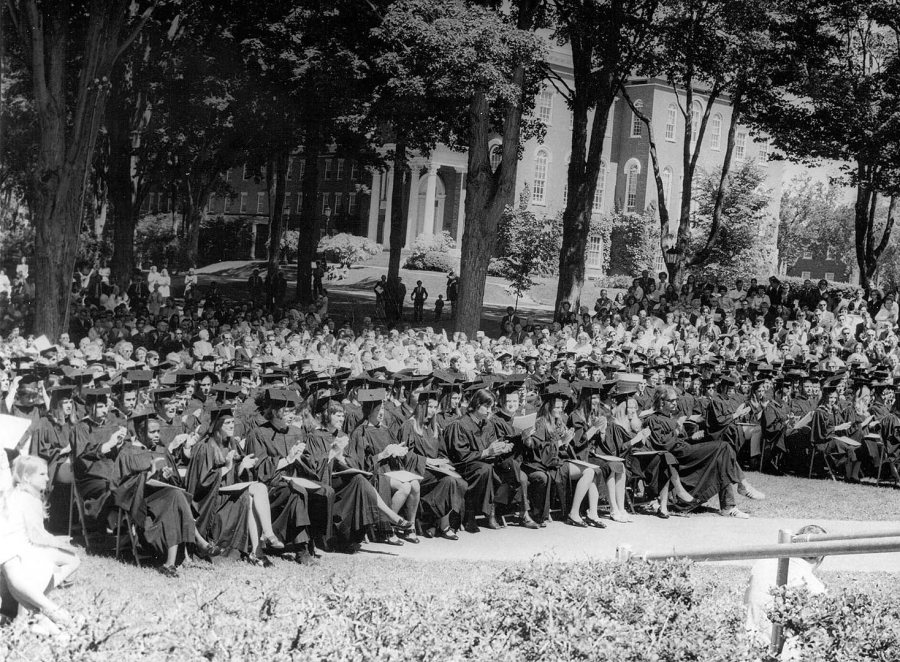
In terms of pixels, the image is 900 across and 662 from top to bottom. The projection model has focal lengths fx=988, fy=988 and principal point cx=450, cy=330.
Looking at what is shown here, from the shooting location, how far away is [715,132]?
45.0 m

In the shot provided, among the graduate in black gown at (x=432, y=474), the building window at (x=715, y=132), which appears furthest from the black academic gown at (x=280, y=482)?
the building window at (x=715, y=132)

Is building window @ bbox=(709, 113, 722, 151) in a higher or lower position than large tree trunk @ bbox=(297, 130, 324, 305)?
higher

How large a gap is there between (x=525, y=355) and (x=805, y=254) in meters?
50.9

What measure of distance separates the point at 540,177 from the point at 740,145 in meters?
9.22

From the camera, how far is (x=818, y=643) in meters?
4.74

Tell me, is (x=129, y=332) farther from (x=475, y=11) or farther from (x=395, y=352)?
(x=475, y=11)

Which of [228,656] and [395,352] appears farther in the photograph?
[395,352]

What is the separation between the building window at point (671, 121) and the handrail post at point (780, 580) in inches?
1557

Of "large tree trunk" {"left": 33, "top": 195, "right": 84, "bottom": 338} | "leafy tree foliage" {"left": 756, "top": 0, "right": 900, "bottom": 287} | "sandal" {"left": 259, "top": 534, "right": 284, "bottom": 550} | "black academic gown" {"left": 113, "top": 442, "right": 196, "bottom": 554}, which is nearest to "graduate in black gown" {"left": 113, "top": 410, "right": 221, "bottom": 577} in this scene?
"black academic gown" {"left": 113, "top": 442, "right": 196, "bottom": 554}

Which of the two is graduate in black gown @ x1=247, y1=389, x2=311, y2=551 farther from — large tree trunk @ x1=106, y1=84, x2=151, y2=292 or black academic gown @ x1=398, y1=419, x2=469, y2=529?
large tree trunk @ x1=106, y1=84, x2=151, y2=292

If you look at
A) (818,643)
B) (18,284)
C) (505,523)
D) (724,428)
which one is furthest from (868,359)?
(18,284)

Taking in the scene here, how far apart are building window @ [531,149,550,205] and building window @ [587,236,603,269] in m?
2.93

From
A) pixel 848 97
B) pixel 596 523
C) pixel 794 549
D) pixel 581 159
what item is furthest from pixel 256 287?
pixel 794 549

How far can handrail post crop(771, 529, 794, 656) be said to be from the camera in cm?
496
